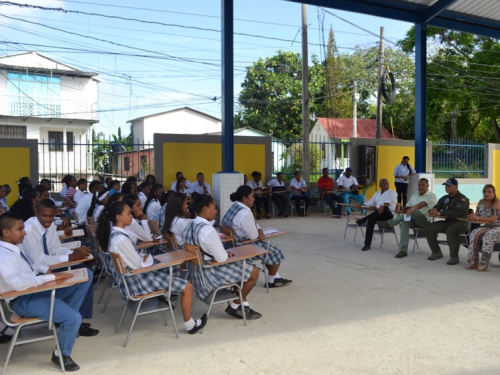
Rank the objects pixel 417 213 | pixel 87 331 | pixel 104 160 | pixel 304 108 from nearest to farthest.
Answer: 1. pixel 87 331
2. pixel 417 213
3. pixel 104 160
4. pixel 304 108

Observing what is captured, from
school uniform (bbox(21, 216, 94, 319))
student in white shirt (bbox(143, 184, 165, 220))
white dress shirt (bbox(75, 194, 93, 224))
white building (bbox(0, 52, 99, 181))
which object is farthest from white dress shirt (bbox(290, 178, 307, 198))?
white building (bbox(0, 52, 99, 181))

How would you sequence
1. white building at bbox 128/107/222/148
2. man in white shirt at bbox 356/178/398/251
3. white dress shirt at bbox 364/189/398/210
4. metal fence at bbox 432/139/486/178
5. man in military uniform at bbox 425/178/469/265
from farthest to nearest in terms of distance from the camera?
white building at bbox 128/107/222/148, metal fence at bbox 432/139/486/178, white dress shirt at bbox 364/189/398/210, man in white shirt at bbox 356/178/398/251, man in military uniform at bbox 425/178/469/265

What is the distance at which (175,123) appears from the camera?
1467 inches

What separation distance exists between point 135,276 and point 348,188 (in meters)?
10.1

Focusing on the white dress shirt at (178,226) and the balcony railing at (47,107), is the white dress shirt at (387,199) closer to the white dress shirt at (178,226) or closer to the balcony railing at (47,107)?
the white dress shirt at (178,226)

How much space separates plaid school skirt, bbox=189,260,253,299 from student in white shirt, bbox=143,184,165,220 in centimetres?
247

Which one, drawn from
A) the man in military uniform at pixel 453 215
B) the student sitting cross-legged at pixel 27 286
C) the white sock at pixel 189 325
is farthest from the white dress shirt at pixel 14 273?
the man in military uniform at pixel 453 215

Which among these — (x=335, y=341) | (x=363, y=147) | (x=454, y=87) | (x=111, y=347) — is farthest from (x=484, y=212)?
(x=454, y=87)

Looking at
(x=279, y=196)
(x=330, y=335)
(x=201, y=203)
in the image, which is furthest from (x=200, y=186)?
(x=330, y=335)

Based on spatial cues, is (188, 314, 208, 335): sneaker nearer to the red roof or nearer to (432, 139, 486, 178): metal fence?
(432, 139, 486, 178): metal fence

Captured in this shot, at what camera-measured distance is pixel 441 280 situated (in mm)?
6246

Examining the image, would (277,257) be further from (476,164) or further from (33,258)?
(476,164)

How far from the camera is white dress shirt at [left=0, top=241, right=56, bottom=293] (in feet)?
11.2

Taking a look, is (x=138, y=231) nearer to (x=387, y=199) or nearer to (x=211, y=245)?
(x=211, y=245)
